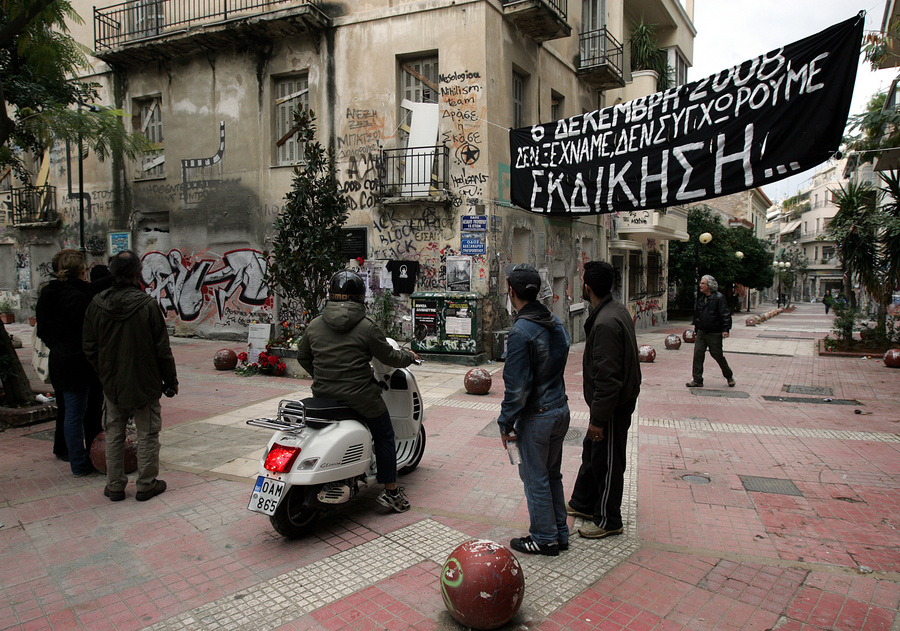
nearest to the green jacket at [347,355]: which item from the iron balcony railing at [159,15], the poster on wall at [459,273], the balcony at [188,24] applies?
the poster on wall at [459,273]

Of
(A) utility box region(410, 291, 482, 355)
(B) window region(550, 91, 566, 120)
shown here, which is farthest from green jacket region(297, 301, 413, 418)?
(B) window region(550, 91, 566, 120)

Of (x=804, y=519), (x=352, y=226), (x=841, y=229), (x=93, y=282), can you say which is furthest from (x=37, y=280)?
(x=841, y=229)

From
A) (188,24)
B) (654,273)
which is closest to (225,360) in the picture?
(188,24)

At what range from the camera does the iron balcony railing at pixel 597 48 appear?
17.2m

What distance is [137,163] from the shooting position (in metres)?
16.9

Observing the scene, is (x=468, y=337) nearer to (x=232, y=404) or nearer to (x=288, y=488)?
(x=232, y=404)

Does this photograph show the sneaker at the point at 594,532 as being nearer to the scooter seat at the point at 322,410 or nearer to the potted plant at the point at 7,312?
the scooter seat at the point at 322,410

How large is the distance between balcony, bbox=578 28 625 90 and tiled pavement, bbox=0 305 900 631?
43.0ft

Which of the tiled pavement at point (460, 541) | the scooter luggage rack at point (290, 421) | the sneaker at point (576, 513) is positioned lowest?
the tiled pavement at point (460, 541)

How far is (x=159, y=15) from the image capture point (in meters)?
16.2

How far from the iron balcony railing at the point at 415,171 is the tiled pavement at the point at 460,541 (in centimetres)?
735

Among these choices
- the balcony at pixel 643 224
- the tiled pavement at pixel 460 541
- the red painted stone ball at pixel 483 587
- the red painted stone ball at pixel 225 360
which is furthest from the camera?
the balcony at pixel 643 224

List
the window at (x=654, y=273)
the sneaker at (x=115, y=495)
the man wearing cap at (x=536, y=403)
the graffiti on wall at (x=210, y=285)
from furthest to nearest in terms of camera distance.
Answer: the window at (x=654, y=273)
the graffiti on wall at (x=210, y=285)
the sneaker at (x=115, y=495)
the man wearing cap at (x=536, y=403)

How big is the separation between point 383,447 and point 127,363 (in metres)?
2.21
